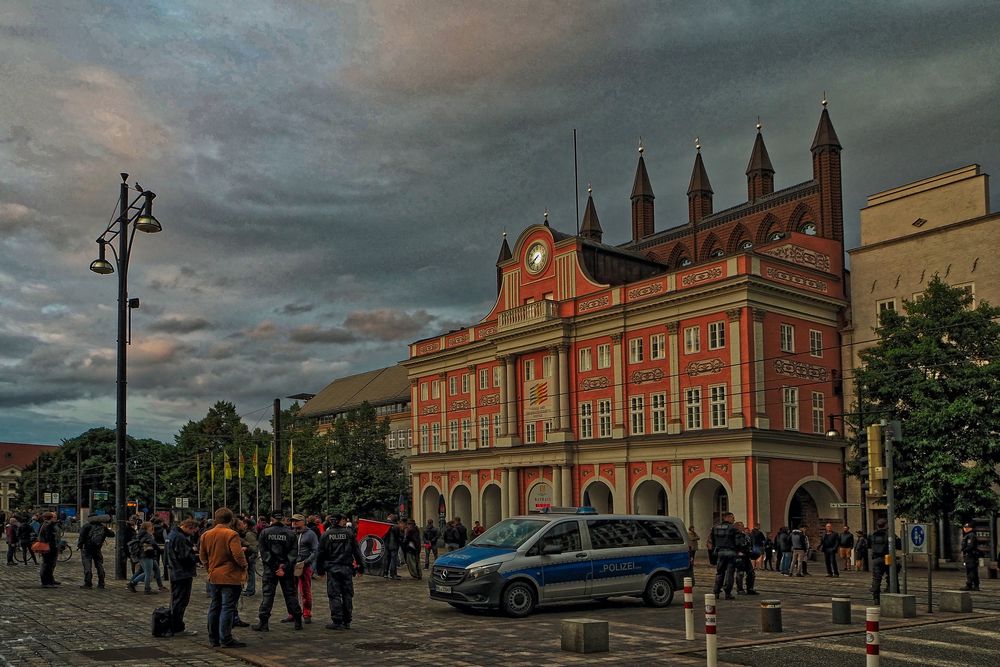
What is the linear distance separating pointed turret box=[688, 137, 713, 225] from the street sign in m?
55.4

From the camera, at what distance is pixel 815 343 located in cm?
4944

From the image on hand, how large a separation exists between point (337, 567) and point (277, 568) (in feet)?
2.95

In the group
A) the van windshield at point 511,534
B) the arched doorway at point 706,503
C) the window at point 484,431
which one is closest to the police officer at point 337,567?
the van windshield at point 511,534

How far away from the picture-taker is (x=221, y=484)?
94.7m

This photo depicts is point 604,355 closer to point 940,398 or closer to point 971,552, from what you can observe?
point 940,398

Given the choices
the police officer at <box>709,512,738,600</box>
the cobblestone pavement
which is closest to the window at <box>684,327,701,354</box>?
the cobblestone pavement

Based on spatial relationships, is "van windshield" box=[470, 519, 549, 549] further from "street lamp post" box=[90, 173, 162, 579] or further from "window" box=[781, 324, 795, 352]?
"window" box=[781, 324, 795, 352]

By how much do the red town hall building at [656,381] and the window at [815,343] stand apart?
0.26ft

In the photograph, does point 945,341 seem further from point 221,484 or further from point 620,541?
A: point 221,484

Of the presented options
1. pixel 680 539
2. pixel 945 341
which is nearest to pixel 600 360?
pixel 945 341

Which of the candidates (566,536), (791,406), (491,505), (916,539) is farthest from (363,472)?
(916,539)

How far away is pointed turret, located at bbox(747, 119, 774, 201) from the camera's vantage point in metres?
69.5

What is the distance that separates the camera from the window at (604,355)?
176 ft

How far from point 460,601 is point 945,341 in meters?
23.6
